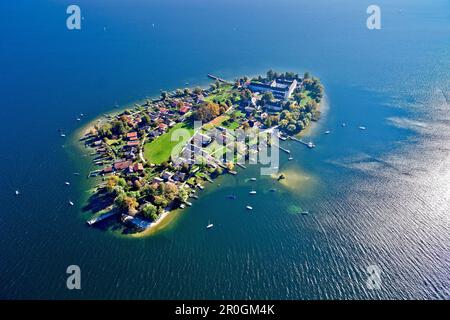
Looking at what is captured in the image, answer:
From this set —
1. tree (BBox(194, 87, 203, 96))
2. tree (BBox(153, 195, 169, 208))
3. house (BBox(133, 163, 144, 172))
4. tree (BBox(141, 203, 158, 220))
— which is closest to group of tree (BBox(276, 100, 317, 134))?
tree (BBox(194, 87, 203, 96))

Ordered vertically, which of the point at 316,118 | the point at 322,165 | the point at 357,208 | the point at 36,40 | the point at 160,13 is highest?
the point at 160,13

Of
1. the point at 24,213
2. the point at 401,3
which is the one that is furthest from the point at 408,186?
the point at 401,3

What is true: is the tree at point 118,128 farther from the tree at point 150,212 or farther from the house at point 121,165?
the tree at point 150,212

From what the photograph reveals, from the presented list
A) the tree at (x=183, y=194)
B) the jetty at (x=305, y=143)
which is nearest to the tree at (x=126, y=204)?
the tree at (x=183, y=194)

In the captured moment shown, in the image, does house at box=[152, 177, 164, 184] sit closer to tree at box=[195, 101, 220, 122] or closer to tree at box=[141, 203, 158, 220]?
tree at box=[141, 203, 158, 220]

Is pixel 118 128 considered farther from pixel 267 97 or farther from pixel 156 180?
pixel 267 97

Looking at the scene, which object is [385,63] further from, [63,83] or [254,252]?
[63,83]
